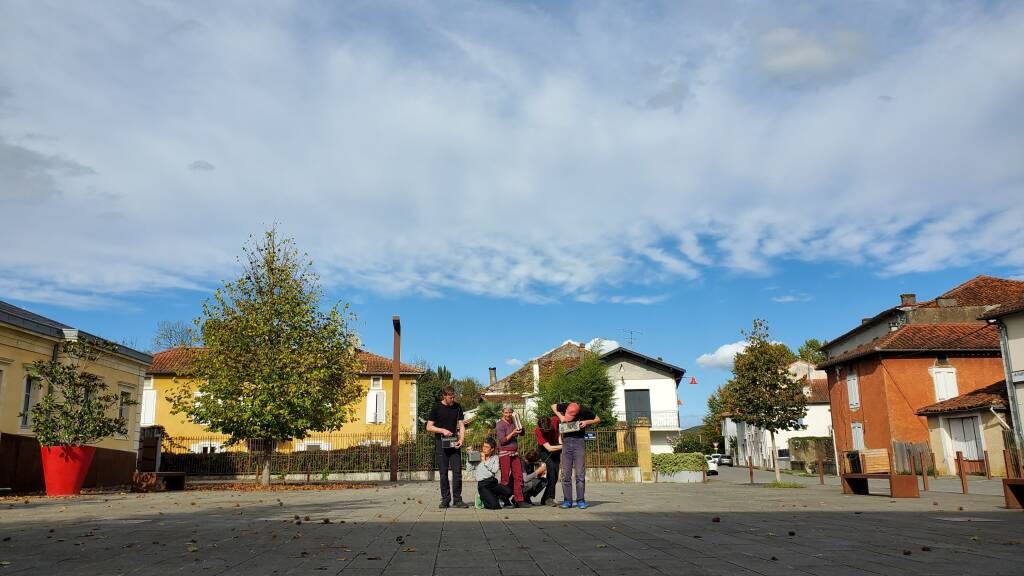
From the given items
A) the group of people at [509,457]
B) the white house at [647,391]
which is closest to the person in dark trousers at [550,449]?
the group of people at [509,457]

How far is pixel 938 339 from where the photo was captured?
33.2 meters

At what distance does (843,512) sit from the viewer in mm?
9961

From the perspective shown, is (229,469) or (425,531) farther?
(229,469)

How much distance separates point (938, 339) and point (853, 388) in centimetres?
468

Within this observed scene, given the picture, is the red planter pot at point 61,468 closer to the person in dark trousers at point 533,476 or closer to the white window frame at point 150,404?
the person in dark trousers at point 533,476

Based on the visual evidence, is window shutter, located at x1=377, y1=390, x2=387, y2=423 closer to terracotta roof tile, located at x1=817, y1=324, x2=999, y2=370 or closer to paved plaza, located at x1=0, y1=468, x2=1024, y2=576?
terracotta roof tile, located at x1=817, y1=324, x2=999, y2=370

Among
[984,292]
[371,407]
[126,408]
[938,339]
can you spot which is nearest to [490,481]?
[126,408]

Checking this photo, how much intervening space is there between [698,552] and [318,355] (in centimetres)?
1527

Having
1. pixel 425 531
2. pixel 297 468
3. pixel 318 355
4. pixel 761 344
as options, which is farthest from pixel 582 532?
pixel 297 468

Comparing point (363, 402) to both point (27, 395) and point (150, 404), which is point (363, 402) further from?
point (27, 395)

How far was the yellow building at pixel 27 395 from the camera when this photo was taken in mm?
16188

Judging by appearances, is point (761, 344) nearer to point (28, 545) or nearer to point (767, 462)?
point (28, 545)

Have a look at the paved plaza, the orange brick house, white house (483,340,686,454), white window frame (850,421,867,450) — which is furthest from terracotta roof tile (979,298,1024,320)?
white house (483,340,686,454)

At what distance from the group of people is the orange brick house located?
24979mm
